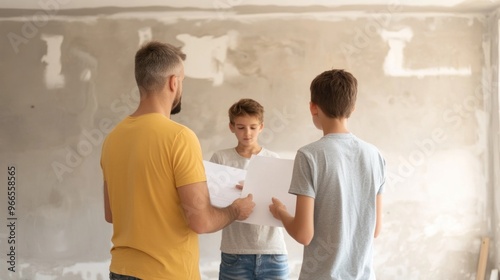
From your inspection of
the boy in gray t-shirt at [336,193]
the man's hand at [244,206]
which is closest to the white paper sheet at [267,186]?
the man's hand at [244,206]

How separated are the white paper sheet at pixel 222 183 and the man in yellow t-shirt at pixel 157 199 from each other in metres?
0.45

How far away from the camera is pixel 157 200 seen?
171 centimetres

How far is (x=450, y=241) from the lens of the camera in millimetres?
4727

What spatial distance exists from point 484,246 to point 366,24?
1970mm

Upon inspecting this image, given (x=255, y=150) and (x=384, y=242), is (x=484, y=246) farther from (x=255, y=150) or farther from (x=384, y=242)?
(x=255, y=150)

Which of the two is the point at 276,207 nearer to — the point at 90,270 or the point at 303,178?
the point at 303,178

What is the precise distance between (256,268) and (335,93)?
3.71 feet

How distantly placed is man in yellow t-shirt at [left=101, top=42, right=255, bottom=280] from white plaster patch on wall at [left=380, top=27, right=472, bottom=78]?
3290mm

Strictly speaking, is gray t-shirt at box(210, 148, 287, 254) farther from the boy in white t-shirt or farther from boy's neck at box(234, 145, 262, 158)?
boy's neck at box(234, 145, 262, 158)

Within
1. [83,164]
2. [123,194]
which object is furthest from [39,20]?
[123,194]

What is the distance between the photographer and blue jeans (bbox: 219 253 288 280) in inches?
105

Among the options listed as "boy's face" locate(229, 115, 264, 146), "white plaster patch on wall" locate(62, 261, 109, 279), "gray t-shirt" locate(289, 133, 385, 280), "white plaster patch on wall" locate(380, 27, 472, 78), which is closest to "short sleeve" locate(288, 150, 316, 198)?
"gray t-shirt" locate(289, 133, 385, 280)

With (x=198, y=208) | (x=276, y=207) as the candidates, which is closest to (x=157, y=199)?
(x=198, y=208)

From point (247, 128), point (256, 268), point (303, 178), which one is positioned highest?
point (247, 128)
